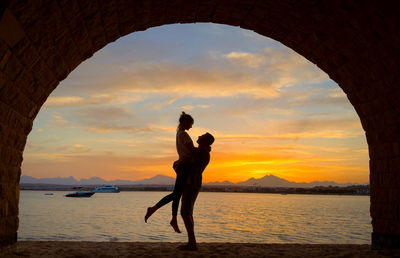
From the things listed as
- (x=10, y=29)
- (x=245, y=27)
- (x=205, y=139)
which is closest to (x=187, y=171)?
(x=205, y=139)

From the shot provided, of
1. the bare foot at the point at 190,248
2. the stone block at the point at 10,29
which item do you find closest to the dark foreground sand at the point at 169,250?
the bare foot at the point at 190,248

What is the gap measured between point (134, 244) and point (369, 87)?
4714mm

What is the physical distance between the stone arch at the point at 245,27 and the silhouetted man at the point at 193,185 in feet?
6.76

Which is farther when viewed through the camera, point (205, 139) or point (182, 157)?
point (205, 139)

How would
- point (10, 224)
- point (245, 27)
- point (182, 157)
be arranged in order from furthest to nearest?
point (245, 27) → point (182, 157) → point (10, 224)

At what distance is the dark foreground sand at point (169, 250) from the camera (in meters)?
5.74

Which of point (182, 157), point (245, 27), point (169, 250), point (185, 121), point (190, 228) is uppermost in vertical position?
point (245, 27)

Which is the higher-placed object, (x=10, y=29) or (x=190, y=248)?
(x=10, y=29)

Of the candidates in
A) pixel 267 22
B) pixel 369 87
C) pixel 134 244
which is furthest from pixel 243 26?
pixel 134 244

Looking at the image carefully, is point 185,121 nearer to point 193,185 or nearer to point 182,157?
point 182,157

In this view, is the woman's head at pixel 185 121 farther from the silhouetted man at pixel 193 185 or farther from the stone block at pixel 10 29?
the stone block at pixel 10 29

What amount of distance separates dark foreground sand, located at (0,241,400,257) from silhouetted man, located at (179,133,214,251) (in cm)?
27

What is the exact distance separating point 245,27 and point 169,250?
3831mm

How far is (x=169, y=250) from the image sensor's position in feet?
20.6
